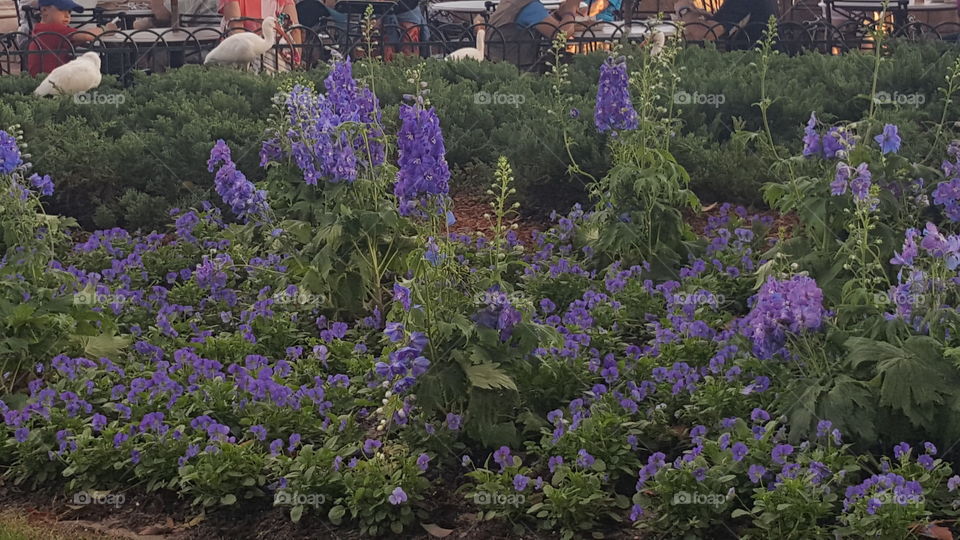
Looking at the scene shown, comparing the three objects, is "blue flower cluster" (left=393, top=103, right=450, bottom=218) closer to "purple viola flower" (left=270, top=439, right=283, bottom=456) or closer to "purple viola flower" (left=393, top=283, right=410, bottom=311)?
"purple viola flower" (left=393, top=283, right=410, bottom=311)

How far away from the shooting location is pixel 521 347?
432 cm

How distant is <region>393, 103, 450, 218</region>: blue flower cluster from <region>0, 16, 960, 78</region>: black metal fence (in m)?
7.71

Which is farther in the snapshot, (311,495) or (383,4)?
(383,4)

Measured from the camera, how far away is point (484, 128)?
810cm

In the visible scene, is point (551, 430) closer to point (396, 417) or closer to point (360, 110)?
point (396, 417)

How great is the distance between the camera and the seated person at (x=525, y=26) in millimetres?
12797

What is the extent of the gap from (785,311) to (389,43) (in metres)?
9.26

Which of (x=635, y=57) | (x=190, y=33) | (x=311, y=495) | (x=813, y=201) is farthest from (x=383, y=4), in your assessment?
(x=311, y=495)

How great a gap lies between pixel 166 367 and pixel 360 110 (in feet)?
4.54

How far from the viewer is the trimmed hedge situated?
714 cm

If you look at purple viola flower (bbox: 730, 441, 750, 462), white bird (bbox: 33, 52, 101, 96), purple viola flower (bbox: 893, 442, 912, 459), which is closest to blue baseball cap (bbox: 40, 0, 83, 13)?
white bird (bbox: 33, 52, 101, 96)

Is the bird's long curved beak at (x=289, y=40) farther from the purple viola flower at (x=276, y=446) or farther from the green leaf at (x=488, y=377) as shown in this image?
the green leaf at (x=488, y=377)

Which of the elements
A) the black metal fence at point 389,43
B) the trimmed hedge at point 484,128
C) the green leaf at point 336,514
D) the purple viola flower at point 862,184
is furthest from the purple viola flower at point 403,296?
the black metal fence at point 389,43

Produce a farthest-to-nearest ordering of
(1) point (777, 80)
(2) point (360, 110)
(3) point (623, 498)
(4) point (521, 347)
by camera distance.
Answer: (1) point (777, 80)
(2) point (360, 110)
(4) point (521, 347)
(3) point (623, 498)
